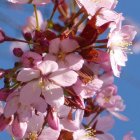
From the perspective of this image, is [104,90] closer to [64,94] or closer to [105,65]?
[105,65]

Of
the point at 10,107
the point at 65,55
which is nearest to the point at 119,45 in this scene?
the point at 65,55

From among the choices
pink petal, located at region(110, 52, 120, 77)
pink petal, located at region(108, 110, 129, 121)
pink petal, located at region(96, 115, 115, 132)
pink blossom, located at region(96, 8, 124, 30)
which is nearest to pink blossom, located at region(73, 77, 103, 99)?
→ pink petal, located at region(110, 52, 120, 77)

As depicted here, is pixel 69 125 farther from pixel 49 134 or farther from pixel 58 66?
pixel 58 66

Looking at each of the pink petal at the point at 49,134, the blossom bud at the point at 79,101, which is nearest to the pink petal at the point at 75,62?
the blossom bud at the point at 79,101

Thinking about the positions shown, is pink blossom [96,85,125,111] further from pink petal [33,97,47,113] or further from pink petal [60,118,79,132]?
pink petal [33,97,47,113]

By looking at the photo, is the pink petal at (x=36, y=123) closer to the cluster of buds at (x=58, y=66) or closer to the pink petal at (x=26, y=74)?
the cluster of buds at (x=58, y=66)

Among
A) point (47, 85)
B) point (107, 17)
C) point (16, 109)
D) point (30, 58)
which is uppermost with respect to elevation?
point (107, 17)
